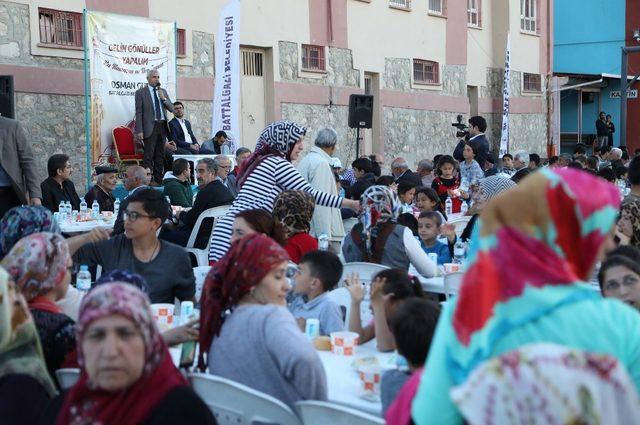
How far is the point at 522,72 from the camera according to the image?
103 feet

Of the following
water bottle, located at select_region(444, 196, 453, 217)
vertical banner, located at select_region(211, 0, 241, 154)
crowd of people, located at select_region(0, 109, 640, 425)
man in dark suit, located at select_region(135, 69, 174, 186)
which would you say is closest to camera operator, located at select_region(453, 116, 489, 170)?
water bottle, located at select_region(444, 196, 453, 217)

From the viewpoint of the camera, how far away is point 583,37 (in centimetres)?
3809

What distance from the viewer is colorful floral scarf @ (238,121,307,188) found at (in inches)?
307

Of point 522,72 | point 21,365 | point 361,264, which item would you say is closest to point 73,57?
point 361,264

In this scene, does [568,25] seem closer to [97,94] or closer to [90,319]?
[97,94]

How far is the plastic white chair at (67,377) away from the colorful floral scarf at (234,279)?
0.58m

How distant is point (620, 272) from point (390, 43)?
840 inches

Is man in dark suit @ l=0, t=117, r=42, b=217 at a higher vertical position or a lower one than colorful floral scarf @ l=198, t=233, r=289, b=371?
higher

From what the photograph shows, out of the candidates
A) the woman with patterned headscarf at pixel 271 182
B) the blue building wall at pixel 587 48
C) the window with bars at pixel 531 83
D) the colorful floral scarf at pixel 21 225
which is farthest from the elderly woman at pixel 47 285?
the blue building wall at pixel 587 48

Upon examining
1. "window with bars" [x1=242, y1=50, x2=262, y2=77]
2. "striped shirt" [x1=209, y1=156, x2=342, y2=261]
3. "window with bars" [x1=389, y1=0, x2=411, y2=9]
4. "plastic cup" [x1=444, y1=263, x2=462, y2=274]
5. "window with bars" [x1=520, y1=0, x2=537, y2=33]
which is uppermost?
"window with bars" [x1=520, y1=0, x2=537, y2=33]

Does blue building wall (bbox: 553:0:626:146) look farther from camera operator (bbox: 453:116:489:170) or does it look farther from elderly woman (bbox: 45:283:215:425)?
elderly woman (bbox: 45:283:215:425)

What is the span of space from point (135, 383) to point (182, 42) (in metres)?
16.0

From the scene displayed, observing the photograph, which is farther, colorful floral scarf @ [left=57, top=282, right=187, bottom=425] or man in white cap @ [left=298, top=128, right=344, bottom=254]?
A: man in white cap @ [left=298, top=128, right=344, bottom=254]

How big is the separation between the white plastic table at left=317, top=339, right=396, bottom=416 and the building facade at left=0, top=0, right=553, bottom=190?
11671mm
